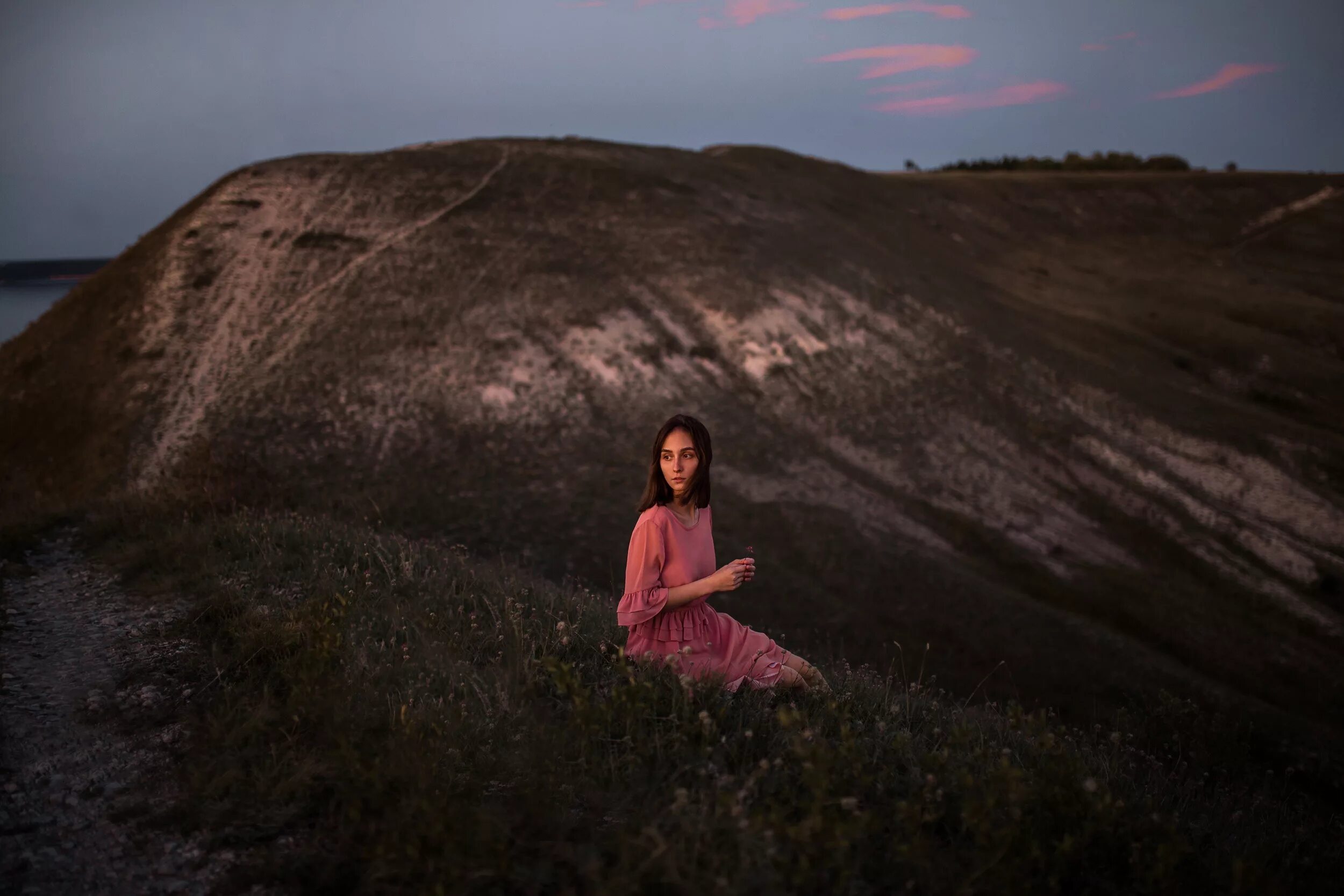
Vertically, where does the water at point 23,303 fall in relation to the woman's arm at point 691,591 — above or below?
above

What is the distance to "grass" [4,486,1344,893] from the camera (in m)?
3.70

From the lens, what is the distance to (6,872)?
3910 millimetres

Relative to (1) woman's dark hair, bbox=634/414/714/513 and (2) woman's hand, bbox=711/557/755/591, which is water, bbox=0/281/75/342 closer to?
(1) woman's dark hair, bbox=634/414/714/513

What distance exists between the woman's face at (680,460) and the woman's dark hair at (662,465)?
2 centimetres

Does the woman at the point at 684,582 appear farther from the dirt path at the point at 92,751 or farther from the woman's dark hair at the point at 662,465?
the dirt path at the point at 92,751

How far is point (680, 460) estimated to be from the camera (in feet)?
17.0

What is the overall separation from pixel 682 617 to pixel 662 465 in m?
1.02

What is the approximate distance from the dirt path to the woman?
248 cm

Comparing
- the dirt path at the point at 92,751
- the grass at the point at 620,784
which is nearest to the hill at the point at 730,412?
the dirt path at the point at 92,751

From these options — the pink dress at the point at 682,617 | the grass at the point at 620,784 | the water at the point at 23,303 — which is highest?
the water at the point at 23,303

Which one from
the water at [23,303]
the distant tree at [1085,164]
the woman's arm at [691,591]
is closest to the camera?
the woman's arm at [691,591]

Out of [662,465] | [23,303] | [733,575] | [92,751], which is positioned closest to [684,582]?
[733,575]

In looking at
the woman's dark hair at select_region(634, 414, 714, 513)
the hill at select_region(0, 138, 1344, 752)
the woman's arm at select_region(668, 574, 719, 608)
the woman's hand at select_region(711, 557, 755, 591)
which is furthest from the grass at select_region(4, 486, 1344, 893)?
the hill at select_region(0, 138, 1344, 752)

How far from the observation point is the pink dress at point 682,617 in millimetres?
5074
